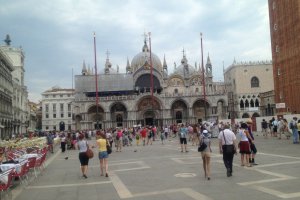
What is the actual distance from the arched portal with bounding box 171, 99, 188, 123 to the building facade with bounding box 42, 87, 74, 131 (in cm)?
4275

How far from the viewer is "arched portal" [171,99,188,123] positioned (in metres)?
72.7

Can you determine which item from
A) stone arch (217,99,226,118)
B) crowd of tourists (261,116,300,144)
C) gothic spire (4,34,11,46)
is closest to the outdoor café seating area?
crowd of tourists (261,116,300,144)

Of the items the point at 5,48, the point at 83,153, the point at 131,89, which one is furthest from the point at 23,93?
the point at 83,153

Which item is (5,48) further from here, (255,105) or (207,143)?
(207,143)

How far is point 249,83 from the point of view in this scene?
82375 mm

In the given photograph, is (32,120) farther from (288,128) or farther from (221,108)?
(288,128)

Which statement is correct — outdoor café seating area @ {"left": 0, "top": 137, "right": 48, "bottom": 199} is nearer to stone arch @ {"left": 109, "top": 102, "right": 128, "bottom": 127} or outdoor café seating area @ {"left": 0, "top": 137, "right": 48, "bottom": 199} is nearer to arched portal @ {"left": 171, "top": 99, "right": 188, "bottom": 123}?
stone arch @ {"left": 109, "top": 102, "right": 128, "bottom": 127}

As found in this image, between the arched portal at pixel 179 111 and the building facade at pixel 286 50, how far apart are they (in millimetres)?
26245

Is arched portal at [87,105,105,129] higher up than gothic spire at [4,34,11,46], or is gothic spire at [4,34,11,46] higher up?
gothic spire at [4,34,11,46]

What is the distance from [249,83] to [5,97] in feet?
176

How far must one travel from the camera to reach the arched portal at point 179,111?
2862 inches

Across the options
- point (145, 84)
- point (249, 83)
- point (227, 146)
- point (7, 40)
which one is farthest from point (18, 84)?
point (227, 146)

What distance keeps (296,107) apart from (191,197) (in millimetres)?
39509

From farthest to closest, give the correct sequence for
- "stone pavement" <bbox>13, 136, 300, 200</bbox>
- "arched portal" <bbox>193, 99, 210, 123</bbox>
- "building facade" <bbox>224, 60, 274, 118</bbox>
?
"building facade" <bbox>224, 60, 274, 118</bbox> < "arched portal" <bbox>193, 99, 210, 123</bbox> < "stone pavement" <bbox>13, 136, 300, 200</bbox>
